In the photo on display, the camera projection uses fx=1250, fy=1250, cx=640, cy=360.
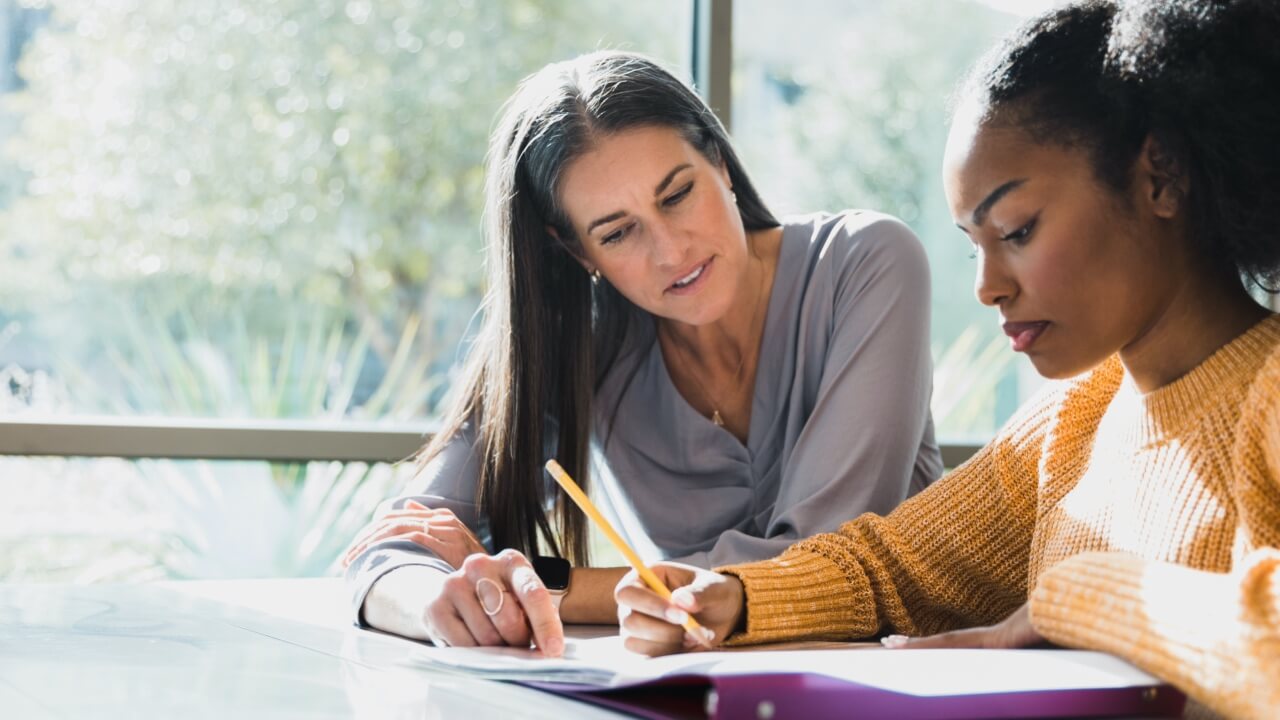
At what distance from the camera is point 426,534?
1541 millimetres

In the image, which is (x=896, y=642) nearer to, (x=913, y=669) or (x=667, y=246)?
(x=913, y=669)

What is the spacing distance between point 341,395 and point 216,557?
443mm

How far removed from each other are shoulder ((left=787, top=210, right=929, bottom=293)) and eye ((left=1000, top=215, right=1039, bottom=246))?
0.61m

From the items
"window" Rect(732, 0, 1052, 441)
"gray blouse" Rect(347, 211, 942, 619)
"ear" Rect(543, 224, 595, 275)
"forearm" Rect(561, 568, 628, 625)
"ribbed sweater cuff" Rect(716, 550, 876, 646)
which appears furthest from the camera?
"window" Rect(732, 0, 1052, 441)

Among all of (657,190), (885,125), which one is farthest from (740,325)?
(885,125)

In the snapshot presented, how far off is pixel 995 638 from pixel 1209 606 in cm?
27

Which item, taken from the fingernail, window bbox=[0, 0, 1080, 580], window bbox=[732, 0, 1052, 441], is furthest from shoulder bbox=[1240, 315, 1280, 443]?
window bbox=[732, 0, 1052, 441]

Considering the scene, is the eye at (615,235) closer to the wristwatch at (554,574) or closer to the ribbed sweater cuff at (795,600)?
the wristwatch at (554,574)

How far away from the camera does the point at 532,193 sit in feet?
5.85

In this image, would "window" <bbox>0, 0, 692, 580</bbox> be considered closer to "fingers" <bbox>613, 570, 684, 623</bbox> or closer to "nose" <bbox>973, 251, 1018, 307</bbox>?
"fingers" <bbox>613, 570, 684, 623</bbox>

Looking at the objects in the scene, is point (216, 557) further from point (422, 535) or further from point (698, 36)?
point (698, 36)

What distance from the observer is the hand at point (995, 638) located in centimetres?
98

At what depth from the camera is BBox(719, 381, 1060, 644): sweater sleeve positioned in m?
1.27

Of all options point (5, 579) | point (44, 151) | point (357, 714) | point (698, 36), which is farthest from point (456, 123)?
point (357, 714)
